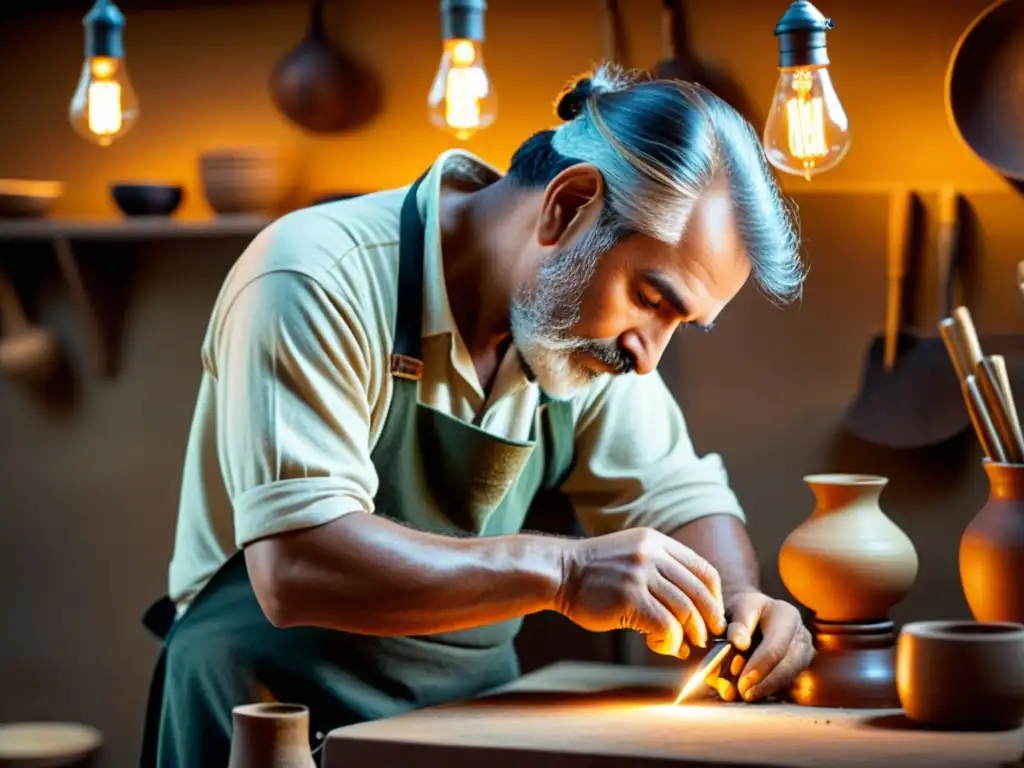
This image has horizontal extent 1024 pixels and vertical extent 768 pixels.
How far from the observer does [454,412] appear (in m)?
2.66

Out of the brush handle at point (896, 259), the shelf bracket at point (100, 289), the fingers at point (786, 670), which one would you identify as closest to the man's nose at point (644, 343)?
the fingers at point (786, 670)

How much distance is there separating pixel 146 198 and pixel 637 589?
1.90 metres

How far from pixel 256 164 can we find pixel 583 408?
1.11 metres

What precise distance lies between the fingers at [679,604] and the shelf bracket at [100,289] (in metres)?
2.07

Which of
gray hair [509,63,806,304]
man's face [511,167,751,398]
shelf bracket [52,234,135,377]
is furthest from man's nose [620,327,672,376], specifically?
shelf bracket [52,234,135,377]

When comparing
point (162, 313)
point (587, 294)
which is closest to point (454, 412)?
point (587, 294)

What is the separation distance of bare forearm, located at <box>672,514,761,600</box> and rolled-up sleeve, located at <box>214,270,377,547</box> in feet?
2.43

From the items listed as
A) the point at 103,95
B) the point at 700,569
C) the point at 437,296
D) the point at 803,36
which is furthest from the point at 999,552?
the point at 103,95

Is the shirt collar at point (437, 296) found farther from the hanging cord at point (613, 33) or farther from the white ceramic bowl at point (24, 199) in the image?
the white ceramic bowl at point (24, 199)

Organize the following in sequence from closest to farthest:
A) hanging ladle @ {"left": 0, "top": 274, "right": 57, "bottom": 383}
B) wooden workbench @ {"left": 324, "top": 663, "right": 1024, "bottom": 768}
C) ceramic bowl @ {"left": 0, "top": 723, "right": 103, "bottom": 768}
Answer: wooden workbench @ {"left": 324, "top": 663, "right": 1024, "bottom": 768}, ceramic bowl @ {"left": 0, "top": 723, "right": 103, "bottom": 768}, hanging ladle @ {"left": 0, "top": 274, "right": 57, "bottom": 383}

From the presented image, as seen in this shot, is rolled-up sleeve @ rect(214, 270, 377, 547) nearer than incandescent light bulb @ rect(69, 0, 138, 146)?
Yes

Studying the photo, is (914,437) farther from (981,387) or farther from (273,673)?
(273,673)

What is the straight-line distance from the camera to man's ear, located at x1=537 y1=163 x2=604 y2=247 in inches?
95.9

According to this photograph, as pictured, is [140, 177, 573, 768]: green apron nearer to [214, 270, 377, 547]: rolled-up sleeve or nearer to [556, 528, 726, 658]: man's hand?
[214, 270, 377, 547]: rolled-up sleeve
